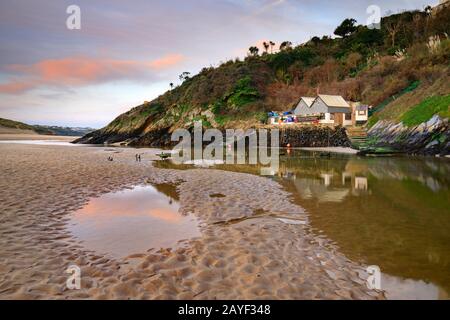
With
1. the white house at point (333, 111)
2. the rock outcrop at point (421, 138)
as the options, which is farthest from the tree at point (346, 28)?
the rock outcrop at point (421, 138)

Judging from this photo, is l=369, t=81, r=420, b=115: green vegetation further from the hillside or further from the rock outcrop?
the rock outcrop

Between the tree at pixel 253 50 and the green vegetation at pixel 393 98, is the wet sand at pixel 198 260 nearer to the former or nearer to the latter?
the green vegetation at pixel 393 98

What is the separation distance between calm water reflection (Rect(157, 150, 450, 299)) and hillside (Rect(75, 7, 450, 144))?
37.8 m

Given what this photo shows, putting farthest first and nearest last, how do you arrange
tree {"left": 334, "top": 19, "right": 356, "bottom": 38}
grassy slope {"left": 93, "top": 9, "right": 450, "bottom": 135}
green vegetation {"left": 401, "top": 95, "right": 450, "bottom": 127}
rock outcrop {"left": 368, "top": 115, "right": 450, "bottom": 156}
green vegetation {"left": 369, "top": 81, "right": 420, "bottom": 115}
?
tree {"left": 334, "top": 19, "right": 356, "bottom": 38}, grassy slope {"left": 93, "top": 9, "right": 450, "bottom": 135}, green vegetation {"left": 369, "top": 81, "right": 420, "bottom": 115}, green vegetation {"left": 401, "top": 95, "right": 450, "bottom": 127}, rock outcrop {"left": 368, "top": 115, "right": 450, "bottom": 156}

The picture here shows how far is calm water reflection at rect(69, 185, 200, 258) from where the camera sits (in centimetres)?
908

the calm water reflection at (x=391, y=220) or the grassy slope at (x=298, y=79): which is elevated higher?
the grassy slope at (x=298, y=79)

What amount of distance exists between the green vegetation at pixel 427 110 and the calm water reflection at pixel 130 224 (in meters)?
37.3

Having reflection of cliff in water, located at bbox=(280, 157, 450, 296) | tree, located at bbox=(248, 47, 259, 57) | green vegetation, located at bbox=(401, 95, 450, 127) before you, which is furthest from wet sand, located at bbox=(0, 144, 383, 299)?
tree, located at bbox=(248, 47, 259, 57)

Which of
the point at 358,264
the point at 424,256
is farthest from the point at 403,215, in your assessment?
the point at 358,264

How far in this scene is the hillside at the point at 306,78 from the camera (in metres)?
61.3

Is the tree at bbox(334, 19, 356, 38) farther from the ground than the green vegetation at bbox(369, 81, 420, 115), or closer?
farther from the ground

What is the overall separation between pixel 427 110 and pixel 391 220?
35758mm

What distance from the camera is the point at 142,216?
40.6 ft
